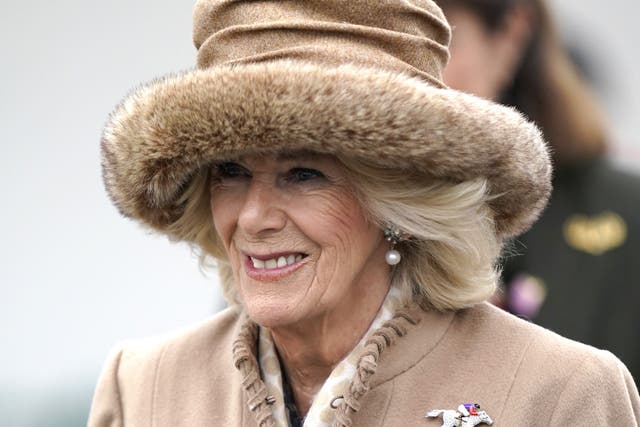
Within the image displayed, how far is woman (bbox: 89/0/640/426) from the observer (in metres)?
3.27

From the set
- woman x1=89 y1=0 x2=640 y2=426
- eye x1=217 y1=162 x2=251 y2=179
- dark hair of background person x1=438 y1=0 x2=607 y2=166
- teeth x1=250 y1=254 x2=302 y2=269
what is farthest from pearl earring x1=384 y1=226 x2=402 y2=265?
dark hair of background person x1=438 y1=0 x2=607 y2=166

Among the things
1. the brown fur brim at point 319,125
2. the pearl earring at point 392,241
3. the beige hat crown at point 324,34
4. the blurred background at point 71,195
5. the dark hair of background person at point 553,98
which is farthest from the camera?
the blurred background at point 71,195

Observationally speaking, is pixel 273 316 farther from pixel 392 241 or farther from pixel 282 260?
pixel 392 241

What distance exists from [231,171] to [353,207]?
32 cm

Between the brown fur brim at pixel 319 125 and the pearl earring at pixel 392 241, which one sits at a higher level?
the brown fur brim at pixel 319 125

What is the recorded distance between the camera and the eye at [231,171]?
354cm

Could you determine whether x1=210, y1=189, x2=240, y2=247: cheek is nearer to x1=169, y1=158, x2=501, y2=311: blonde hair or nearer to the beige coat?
x1=169, y1=158, x2=501, y2=311: blonde hair

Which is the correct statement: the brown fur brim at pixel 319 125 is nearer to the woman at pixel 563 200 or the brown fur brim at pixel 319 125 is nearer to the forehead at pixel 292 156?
the forehead at pixel 292 156

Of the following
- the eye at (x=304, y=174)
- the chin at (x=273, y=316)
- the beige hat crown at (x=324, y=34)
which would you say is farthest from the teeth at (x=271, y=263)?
the beige hat crown at (x=324, y=34)

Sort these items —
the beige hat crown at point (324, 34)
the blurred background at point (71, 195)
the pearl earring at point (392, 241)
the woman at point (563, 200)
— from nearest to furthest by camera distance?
1. the beige hat crown at point (324, 34)
2. the pearl earring at point (392, 241)
3. the woman at point (563, 200)
4. the blurred background at point (71, 195)

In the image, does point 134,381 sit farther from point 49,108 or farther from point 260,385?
point 49,108

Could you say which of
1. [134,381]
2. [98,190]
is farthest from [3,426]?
[134,381]

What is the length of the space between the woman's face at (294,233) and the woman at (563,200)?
2325mm

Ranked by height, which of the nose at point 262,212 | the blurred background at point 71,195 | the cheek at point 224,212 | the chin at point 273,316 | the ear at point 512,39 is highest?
the nose at point 262,212
